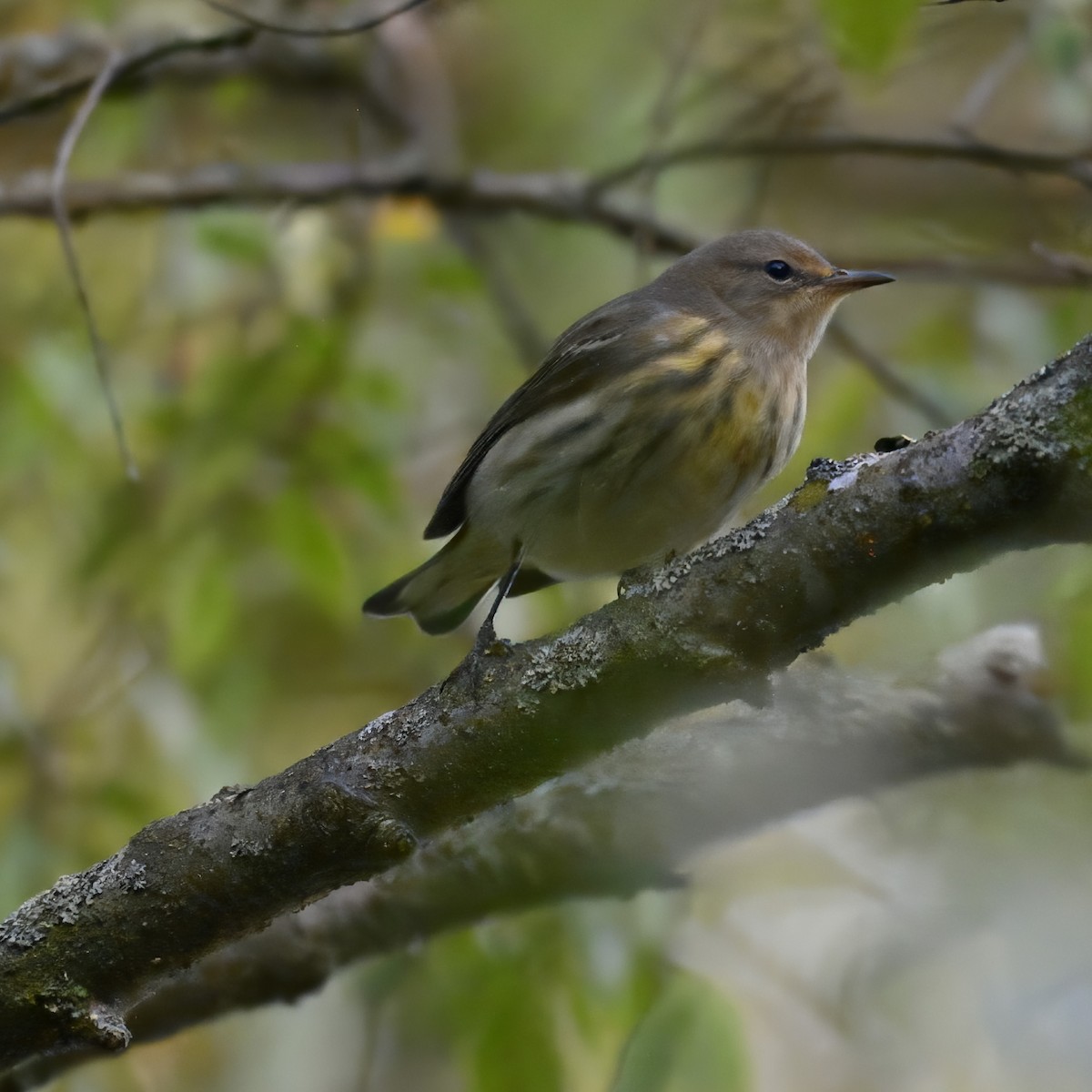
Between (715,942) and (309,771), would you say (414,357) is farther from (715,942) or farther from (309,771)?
(309,771)

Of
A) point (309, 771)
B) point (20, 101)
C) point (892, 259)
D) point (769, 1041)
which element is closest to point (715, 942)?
point (769, 1041)

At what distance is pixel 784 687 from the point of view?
3209 mm

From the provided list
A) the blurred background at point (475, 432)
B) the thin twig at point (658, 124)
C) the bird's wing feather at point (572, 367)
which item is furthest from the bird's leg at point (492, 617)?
the thin twig at point (658, 124)

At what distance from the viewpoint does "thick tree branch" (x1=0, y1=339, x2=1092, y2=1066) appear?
6.41 ft

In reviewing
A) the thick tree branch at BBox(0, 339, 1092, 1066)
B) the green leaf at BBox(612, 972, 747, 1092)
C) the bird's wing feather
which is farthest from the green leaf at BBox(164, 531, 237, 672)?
the green leaf at BBox(612, 972, 747, 1092)

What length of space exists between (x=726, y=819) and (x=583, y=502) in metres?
0.98

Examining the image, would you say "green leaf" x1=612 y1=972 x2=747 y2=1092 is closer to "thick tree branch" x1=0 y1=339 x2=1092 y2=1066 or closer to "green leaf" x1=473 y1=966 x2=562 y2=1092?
"green leaf" x1=473 y1=966 x2=562 y2=1092

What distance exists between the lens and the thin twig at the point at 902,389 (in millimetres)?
4266

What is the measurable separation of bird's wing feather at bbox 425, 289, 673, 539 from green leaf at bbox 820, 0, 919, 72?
111cm

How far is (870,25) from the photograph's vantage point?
2.81 m

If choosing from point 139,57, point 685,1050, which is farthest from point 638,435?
point 139,57

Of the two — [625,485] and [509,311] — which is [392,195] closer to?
[509,311]

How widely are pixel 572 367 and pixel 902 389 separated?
1080 millimetres

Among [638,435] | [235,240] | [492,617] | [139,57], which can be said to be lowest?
[492,617]
